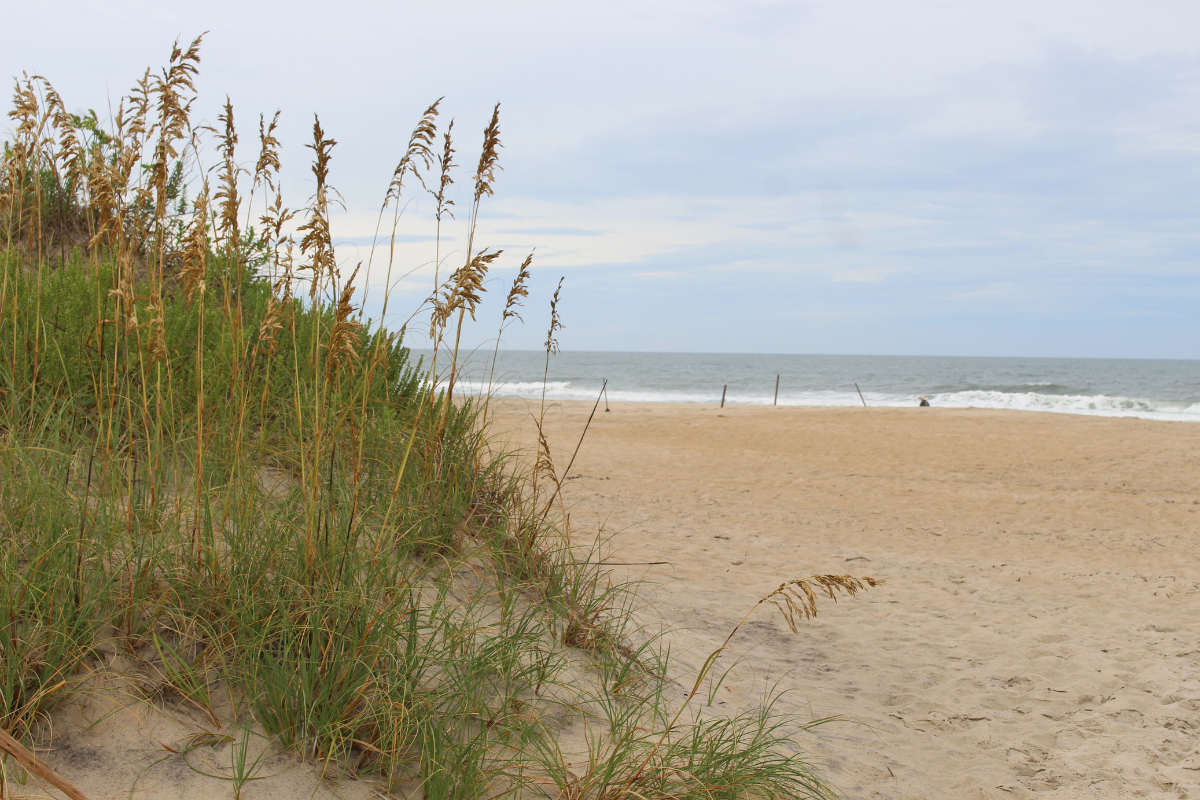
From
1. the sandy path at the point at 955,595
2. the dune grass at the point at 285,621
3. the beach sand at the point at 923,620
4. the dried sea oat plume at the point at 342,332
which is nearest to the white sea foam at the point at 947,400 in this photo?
the sandy path at the point at 955,595

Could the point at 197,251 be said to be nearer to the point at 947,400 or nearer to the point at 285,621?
the point at 285,621

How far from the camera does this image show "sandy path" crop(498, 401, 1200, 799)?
3.62 m

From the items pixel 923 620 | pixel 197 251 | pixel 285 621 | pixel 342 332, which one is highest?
pixel 197 251

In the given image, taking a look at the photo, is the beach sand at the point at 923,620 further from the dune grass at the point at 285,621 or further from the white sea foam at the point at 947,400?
the white sea foam at the point at 947,400

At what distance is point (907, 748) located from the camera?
3594 millimetres

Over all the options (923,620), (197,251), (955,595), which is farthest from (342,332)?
(955,595)

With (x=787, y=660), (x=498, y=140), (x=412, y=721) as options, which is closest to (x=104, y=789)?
(x=412, y=721)

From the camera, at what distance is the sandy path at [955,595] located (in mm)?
3623

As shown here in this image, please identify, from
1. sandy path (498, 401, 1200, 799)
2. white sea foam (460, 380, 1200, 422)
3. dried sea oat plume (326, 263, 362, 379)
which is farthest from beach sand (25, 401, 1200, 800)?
white sea foam (460, 380, 1200, 422)

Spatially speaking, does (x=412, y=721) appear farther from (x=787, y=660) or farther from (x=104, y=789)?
(x=787, y=660)

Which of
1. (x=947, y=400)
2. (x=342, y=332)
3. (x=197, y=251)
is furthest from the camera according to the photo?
(x=947, y=400)

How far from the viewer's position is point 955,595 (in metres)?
6.32

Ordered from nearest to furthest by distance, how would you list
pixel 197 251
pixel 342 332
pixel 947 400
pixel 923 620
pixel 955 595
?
pixel 342 332 → pixel 197 251 → pixel 923 620 → pixel 955 595 → pixel 947 400

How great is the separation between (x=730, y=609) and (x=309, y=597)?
3.64m
